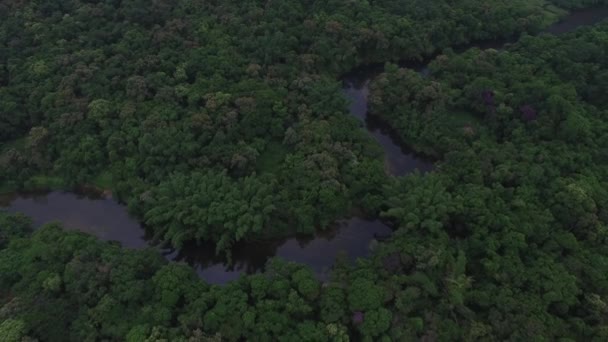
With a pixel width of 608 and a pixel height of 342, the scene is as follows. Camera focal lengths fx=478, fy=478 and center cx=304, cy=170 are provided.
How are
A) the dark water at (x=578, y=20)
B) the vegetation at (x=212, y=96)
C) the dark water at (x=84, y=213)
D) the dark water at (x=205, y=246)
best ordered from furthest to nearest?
the dark water at (x=578, y=20), the dark water at (x=84, y=213), the vegetation at (x=212, y=96), the dark water at (x=205, y=246)

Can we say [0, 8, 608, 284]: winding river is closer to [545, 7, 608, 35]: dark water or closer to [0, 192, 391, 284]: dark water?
[0, 192, 391, 284]: dark water

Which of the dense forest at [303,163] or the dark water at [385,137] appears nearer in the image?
the dense forest at [303,163]

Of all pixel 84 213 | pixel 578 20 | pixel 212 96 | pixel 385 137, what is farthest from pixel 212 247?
pixel 578 20

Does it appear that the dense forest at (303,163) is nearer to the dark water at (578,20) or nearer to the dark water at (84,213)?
the dark water at (84,213)

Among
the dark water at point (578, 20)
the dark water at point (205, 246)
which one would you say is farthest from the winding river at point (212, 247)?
the dark water at point (578, 20)

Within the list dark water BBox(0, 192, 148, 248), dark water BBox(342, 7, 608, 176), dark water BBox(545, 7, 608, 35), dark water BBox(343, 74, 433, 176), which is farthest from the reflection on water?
dark water BBox(545, 7, 608, 35)

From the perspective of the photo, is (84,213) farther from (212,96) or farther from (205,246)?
(212,96)

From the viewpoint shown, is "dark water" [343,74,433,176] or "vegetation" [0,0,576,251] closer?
"vegetation" [0,0,576,251]
